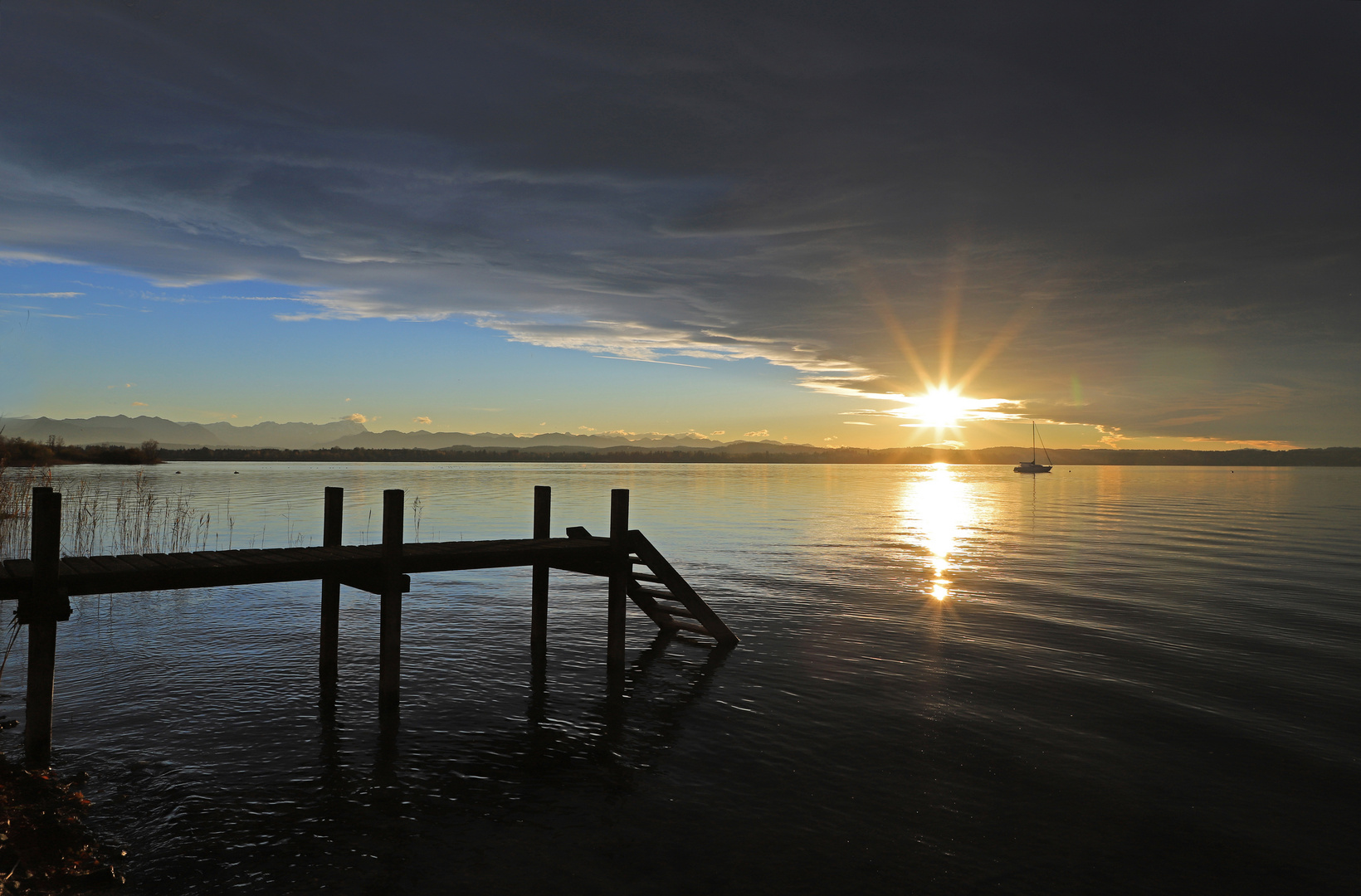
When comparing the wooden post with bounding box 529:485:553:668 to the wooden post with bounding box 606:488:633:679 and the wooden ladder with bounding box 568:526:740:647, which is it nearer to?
the wooden ladder with bounding box 568:526:740:647

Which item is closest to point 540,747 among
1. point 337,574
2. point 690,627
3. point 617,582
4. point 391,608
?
point 391,608

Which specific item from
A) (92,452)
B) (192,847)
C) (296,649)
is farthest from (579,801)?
(92,452)

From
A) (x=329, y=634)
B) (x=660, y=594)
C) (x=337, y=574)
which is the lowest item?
(x=329, y=634)

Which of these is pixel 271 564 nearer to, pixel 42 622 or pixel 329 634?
pixel 42 622

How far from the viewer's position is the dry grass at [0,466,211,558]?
26.6m

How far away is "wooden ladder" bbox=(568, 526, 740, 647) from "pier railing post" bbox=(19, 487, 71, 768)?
8270 mm

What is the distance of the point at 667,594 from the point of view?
16703mm

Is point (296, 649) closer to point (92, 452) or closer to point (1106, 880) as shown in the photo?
point (1106, 880)

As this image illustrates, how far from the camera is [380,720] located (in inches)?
448

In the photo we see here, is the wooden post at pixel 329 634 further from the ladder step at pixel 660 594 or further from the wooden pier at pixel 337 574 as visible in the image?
the ladder step at pixel 660 594

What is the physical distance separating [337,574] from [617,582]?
16.4 ft

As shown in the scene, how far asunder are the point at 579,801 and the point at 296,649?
913 cm

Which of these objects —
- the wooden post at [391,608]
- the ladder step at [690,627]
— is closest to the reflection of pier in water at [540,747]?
the wooden post at [391,608]

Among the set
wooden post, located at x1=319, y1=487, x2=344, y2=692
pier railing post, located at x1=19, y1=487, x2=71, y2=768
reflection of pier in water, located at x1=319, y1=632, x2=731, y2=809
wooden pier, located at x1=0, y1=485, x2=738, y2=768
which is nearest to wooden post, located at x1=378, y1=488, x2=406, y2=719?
wooden pier, located at x1=0, y1=485, x2=738, y2=768
